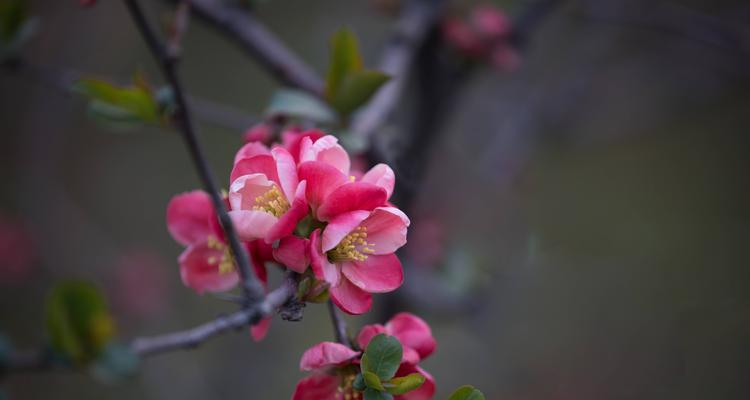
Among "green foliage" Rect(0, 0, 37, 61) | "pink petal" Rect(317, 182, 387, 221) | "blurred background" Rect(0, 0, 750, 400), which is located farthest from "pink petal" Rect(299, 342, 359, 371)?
"blurred background" Rect(0, 0, 750, 400)

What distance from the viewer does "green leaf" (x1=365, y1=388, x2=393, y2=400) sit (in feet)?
1.69

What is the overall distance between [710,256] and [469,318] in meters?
1.30

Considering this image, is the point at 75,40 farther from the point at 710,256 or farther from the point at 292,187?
the point at 710,256

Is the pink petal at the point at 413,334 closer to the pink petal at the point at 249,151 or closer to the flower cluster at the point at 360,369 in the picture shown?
the flower cluster at the point at 360,369

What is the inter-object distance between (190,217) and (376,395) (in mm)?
272

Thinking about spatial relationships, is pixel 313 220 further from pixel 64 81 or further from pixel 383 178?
pixel 64 81

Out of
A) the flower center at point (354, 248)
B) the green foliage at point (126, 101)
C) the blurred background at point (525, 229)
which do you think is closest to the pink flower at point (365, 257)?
the flower center at point (354, 248)

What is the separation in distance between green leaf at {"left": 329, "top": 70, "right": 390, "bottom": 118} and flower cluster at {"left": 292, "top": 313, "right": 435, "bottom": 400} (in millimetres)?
353

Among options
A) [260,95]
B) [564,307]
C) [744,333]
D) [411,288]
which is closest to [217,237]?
[411,288]

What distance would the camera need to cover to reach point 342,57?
0.86 metres

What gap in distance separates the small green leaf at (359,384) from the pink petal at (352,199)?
0.48 ft

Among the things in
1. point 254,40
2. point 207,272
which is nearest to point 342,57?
point 254,40

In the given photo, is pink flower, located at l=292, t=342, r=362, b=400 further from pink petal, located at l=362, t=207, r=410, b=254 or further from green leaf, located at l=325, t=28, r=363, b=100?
green leaf, located at l=325, t=28, r=363, b=100

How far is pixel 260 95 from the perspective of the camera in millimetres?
3381
